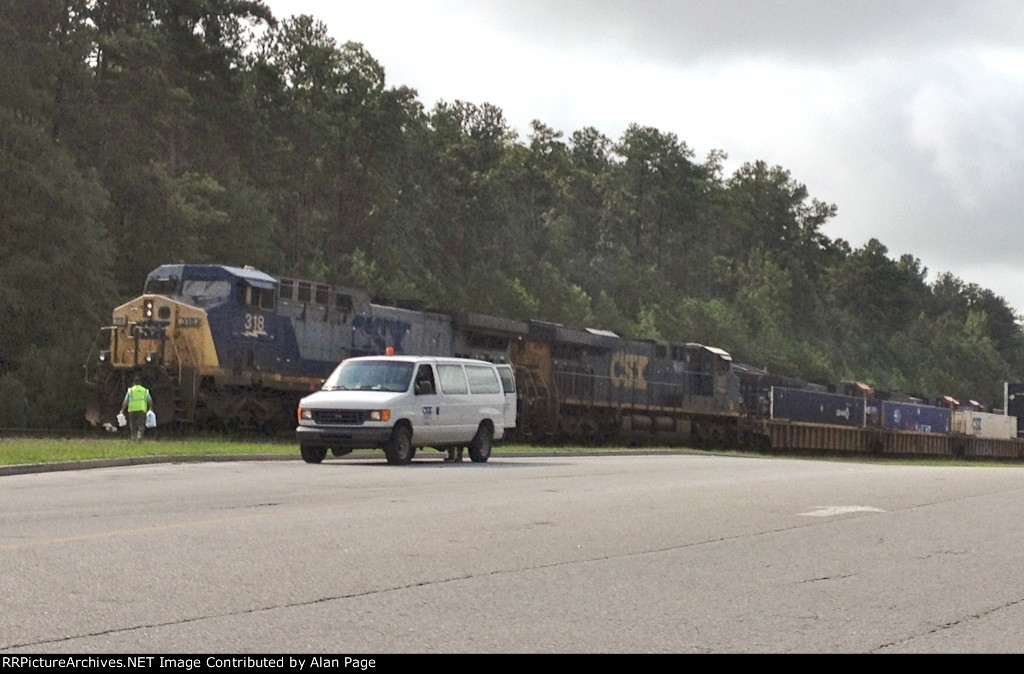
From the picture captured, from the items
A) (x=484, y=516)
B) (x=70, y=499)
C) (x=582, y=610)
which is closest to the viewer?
(x=582, y=610)

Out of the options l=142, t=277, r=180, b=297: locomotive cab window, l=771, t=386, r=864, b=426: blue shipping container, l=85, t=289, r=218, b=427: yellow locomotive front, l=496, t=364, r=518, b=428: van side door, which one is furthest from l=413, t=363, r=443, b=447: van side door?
l=771, t=386, r=864, b=426: blue shipping container

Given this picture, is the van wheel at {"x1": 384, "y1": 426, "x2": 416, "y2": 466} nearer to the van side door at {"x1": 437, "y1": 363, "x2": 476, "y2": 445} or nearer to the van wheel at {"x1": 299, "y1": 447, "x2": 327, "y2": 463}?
the van side door at {"x1": 437, "y1": 363, "x2": 476, "y2": 445}

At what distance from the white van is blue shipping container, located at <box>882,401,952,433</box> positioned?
45.0 metres

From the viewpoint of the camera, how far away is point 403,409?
26.2 metres

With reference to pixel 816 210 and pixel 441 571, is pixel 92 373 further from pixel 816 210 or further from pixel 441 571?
pixel 816 210

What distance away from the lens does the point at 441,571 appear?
10859 millimetres

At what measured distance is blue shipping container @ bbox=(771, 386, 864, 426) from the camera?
60.2 m

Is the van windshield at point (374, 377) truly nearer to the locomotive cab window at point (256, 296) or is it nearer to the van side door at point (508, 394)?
the van side door at point (508, 394)

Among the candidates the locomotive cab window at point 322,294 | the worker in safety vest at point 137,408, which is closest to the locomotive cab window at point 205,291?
the locomotive cab window at point 322,294

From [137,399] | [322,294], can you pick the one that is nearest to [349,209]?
[322,294]

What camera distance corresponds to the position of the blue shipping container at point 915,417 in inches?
2768

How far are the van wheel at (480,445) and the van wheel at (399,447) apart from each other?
188 centimetres

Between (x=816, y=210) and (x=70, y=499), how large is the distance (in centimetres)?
14571

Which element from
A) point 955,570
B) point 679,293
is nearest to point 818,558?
point 955,570
